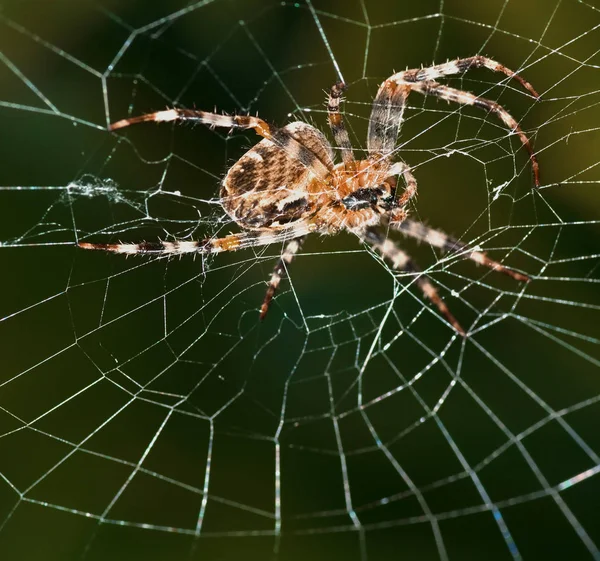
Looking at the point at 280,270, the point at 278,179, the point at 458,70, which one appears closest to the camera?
the point at 458,70

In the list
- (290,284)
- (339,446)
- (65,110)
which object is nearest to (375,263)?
(290,284)

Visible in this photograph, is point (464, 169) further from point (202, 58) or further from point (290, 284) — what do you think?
point (202, 58)

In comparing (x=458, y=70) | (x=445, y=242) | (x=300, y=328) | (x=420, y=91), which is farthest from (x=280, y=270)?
(x=458, y=70)

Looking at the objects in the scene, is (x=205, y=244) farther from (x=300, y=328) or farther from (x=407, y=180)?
(x=407, y=180)

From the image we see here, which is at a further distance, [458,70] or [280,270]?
[280,270]

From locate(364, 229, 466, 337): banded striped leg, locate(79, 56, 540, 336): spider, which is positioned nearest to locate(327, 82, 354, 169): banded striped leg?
locate(79, 56, 540, 336): spider

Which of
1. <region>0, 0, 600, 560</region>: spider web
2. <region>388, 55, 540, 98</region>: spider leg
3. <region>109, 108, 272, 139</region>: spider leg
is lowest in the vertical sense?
<region>0, 0, 600, 560</region>: spider web

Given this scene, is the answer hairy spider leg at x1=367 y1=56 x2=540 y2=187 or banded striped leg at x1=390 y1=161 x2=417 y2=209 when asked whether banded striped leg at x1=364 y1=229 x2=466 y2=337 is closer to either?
banded striped leg at x1=390 y1=161 x2=417 y2=209
